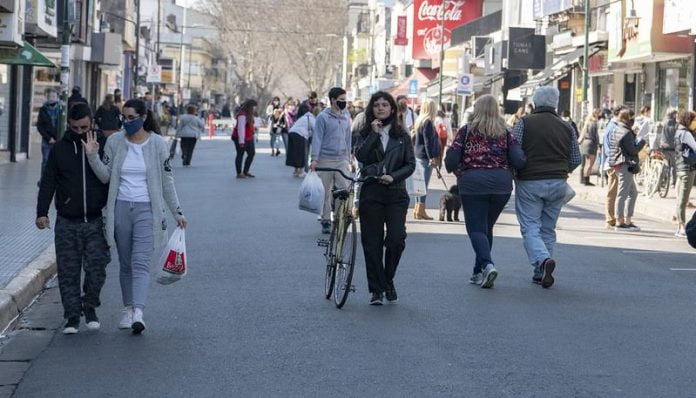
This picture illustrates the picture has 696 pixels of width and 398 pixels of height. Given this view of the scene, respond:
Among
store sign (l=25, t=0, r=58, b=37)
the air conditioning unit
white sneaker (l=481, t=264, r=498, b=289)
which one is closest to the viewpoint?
white sneaker (l=481, t=264, r=498, b=289)

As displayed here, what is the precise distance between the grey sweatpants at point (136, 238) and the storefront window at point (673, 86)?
2585 centimetres

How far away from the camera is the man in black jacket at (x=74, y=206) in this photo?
29.6 feet

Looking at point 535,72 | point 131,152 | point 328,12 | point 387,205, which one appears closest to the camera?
point 131,152

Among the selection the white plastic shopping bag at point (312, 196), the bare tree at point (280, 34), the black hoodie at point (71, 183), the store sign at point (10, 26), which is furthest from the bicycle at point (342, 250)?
the bare tree at point (280, 34)

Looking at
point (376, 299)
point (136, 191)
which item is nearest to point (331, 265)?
point (376, 299)

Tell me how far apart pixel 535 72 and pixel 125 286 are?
4200 centimetres

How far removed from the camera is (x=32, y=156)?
3469cm

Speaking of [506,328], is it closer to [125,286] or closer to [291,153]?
[125,286]

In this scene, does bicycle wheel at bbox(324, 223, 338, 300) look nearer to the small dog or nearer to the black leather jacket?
the black leather jacket

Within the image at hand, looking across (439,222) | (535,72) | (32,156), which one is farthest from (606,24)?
(439,222)

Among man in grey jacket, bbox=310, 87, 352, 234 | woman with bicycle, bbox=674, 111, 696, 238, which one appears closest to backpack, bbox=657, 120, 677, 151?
woman with bicycle, bbox=674, 111, 696, 238

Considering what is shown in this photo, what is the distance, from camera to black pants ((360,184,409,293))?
10.3m

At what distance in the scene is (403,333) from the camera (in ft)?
29.8

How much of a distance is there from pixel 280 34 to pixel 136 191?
106760 millimetres
